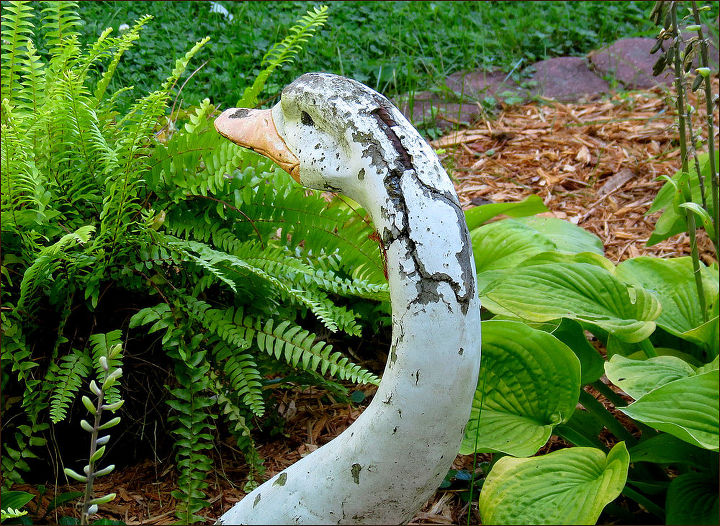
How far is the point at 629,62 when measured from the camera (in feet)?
16.6

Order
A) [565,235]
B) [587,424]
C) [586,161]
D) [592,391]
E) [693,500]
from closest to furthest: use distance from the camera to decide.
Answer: [693,500]
[587,424]
[592,391]
[565,235]
[586,161]

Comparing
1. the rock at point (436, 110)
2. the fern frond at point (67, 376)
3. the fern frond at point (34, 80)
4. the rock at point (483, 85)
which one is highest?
the fern frond at point (34, 80)

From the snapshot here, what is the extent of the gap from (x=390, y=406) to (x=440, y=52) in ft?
12.9

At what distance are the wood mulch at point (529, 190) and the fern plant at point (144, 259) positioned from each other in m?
0.14

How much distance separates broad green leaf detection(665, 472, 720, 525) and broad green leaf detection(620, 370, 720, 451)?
11.0 inches

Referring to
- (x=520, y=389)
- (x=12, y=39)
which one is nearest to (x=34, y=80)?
(x=12, y=39)

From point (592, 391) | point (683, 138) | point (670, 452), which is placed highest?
point (683, 138)

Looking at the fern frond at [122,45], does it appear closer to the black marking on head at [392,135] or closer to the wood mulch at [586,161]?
the black marking on head at [392,135]

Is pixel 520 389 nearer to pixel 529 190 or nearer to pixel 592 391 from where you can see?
pixel 592 391

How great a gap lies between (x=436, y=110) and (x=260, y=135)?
304 cm

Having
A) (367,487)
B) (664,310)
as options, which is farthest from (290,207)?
(664,310)

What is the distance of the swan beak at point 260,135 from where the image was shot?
59.4 inches

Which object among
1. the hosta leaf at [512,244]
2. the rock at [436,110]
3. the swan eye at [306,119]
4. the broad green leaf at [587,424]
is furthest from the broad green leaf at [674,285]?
the rock at [436,110]

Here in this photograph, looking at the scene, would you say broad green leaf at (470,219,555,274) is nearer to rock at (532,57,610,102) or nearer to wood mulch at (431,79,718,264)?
wood mulch at (431,79,718,264)
